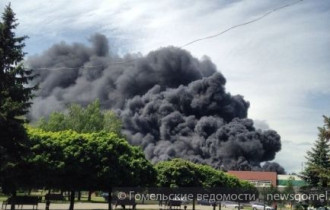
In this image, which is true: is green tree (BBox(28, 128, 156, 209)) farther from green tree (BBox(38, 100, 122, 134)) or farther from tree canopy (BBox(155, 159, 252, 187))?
green tree (BBox(38, 100, 122, 134))

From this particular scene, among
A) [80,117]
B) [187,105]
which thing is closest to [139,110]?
[187,105]

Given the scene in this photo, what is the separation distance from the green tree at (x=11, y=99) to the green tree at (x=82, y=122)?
116 feet

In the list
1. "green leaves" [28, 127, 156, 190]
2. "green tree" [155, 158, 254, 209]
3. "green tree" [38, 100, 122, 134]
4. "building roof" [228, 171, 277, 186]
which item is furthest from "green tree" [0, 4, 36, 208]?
"building roof" [228, 171, 277, 186]

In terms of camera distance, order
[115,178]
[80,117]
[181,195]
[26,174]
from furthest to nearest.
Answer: [80,117] → [181,195] → [115,178] → [26,174]

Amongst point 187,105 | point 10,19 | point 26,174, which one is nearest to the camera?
point 10,19

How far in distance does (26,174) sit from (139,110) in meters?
86.0

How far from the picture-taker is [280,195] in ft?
101

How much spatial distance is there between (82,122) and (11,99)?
1557 inches

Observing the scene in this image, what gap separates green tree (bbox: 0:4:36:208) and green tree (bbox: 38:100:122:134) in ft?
116

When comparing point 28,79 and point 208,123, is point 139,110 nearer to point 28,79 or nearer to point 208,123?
point 208,123

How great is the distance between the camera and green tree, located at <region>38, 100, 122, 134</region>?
61787 mm

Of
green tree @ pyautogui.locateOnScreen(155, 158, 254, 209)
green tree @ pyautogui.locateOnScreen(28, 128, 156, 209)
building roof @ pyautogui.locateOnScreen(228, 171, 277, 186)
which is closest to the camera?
green tree @ pyautogui.locateOnScreen(28, 128, 156, 209)

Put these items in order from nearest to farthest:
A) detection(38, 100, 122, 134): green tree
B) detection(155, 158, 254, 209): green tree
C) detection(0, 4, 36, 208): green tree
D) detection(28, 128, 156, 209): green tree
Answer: detection(0, 4, 36, 208): green tree, detection(28, 128, 156, 209): green tree, detection(155, 158, 254, 209): green tree, detection(38, 100, 122, 134): green tree

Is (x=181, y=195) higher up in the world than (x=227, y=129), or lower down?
lower down
